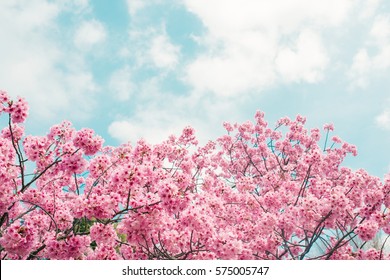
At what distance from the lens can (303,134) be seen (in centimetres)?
1859

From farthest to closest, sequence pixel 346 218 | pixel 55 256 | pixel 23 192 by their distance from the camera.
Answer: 1. pixel 346 218
2. pixel 23 192
3. pixel 55 256

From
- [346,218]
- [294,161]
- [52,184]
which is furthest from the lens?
[294,161]

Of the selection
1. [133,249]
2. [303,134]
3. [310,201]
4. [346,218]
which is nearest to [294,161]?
[303,134]

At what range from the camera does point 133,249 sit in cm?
764

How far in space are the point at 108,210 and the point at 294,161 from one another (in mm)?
13783

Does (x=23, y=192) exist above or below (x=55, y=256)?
above

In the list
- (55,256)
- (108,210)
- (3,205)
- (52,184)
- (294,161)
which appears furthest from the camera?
(294,161)

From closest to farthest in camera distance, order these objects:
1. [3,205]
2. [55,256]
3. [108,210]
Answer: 1. [108,210]
2. [55,256]
3. [3,205]

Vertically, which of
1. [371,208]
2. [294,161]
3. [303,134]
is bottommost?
[371,208]
